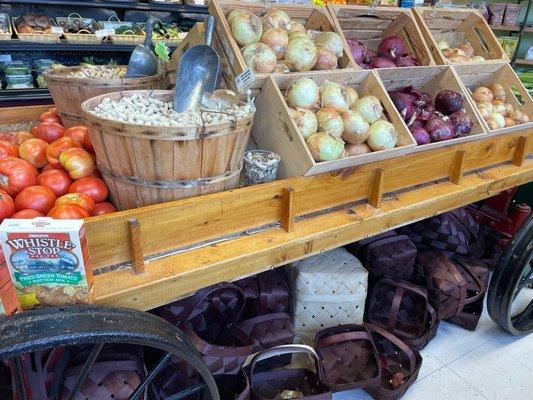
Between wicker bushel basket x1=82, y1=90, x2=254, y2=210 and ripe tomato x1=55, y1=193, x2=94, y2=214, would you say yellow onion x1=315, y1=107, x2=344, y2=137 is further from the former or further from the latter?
ripe tomato x1=55, y1=193, x2=94, y2=214

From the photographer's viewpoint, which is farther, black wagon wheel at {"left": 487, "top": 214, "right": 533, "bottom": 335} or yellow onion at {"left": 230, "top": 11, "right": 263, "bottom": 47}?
black wagon wheel at {"left": 487, "top": 214, "right": 533, "bottom": 335}

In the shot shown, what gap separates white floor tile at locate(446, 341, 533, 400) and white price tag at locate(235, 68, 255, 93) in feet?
5.12

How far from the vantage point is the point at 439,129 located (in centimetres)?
180

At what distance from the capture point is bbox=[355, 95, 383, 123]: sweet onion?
1.65 m

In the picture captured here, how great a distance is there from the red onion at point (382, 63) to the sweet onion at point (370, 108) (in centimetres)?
36

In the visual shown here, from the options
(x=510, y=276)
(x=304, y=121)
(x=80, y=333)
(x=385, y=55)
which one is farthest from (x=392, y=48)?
(x=80, y=333)

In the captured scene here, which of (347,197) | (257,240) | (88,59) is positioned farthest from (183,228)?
(88,59)

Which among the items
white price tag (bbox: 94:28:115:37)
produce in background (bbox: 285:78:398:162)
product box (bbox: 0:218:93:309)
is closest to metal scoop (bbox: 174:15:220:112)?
produce in background (bbox: 285:78:398:162)

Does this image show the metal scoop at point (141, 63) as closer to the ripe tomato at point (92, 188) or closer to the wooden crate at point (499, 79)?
the ripe tomato at point (92, 188)

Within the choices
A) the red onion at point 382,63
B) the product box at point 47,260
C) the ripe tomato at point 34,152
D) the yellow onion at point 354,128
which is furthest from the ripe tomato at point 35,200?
the red onion at point 382,63

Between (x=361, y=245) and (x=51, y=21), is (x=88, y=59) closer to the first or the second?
(x=51, y=21)

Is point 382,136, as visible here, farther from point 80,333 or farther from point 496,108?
point 80,333

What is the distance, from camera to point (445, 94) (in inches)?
78.5

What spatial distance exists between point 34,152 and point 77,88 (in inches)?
12.7
